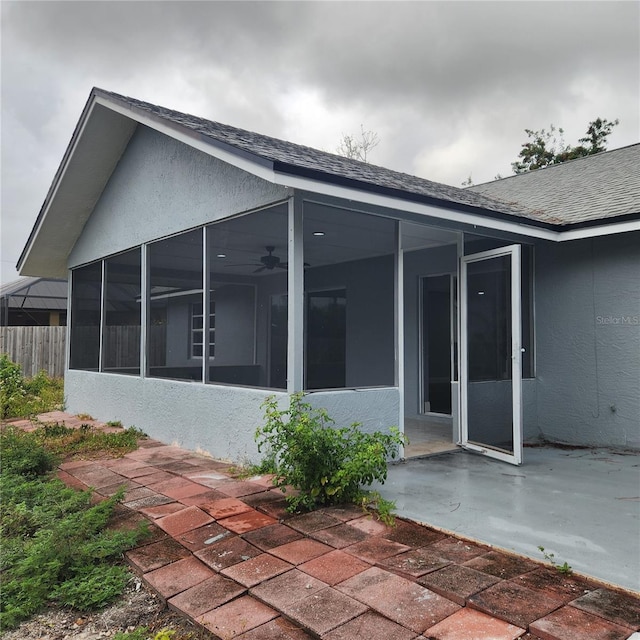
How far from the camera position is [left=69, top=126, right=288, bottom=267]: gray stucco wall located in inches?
216

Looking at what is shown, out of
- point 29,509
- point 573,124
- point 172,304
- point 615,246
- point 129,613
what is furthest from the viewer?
point 573,124

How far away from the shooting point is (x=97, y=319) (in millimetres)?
8859

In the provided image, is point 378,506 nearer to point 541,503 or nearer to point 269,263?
point 541,503

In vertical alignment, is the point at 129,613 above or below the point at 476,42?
below

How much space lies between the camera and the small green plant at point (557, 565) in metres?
2.81

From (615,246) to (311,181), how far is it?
13.1ft

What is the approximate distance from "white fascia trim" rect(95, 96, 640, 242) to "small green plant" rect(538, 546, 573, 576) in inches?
115

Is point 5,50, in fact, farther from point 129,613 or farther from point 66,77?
point 129,613

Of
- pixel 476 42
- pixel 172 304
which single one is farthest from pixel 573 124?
pixel 172 304

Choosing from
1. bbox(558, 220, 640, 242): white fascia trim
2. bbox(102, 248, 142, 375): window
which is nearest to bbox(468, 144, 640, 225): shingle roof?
bbox(558, 220, 640, 242): white fascia trim

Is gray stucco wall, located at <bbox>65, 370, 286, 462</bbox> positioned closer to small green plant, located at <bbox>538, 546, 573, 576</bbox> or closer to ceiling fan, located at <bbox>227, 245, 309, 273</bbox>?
ceiling fan, located at <bbox>227, 245, 309, 273</bbox>

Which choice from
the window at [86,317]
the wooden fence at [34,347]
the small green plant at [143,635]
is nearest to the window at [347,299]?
the small green plant at [143,635]

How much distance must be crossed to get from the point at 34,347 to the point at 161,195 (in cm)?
875

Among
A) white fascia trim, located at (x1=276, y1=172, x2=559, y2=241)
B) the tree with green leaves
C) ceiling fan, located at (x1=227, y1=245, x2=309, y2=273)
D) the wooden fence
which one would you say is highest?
the tree with green leaves
